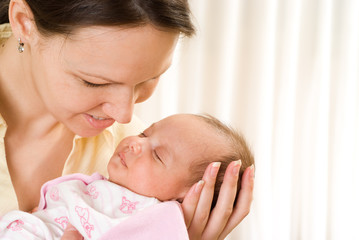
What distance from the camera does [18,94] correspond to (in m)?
1.64

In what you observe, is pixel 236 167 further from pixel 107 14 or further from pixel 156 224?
pixel 107 14

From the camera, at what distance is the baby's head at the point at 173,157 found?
55.3 inches

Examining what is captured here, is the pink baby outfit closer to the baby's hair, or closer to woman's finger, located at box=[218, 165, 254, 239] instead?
the baby's hair

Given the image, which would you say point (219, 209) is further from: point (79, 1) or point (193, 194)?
point (79, 1)

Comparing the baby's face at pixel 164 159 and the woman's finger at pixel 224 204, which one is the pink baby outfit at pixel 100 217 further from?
the woman's finger at pixel 224 204

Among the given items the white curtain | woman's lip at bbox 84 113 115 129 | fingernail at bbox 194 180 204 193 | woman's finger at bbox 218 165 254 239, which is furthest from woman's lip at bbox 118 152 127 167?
the white curtain

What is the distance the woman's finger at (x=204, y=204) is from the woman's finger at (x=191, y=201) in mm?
14

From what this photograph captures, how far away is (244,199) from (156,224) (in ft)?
0.96

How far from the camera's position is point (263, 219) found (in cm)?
303

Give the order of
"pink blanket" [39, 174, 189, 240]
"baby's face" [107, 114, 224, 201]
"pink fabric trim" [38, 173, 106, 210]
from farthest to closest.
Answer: "pink fabric trim" [38, 173, 106, 210]
"baby's face" [107, 114, 224, 201]
"pink blanket" [39, 174, 189, 240]

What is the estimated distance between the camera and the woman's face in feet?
4.31

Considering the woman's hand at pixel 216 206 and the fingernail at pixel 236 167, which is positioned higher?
the fingernail at pixel 236 167

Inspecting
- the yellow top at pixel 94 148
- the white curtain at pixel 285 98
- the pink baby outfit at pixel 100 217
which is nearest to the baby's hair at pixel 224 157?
the pink baby outfit at pixel 100 217

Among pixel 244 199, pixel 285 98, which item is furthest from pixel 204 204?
pixel 285 98
